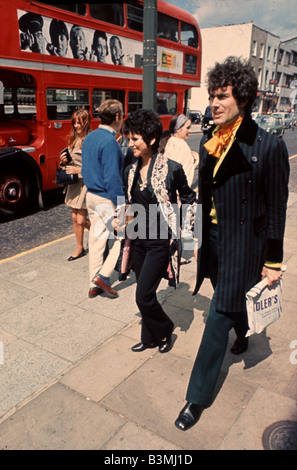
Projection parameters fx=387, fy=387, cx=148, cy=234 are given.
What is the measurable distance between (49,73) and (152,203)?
5.55 metres

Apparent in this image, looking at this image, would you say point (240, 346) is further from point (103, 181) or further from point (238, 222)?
point (103, 181)

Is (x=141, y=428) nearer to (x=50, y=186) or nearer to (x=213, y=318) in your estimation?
(x=213, y=318)

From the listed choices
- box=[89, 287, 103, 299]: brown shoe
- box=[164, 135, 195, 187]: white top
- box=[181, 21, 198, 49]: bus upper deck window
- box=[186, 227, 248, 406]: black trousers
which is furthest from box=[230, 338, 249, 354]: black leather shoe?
box=[181, 21, 198, 49]: bus upper deck window

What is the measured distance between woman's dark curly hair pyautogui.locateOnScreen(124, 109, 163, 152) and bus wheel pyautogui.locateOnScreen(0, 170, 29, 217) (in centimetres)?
501

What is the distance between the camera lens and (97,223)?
13.0 feet

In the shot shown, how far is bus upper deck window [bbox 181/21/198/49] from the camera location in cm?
1083

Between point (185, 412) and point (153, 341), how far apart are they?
79 cm

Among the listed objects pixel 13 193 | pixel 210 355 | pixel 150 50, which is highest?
pixel 150 50

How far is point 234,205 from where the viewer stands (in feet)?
6.98

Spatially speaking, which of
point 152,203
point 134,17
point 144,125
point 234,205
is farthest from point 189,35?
point 234,205

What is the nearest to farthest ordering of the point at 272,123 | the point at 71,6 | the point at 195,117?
the point at 71,6, the point at 272,123, the point at 195,117

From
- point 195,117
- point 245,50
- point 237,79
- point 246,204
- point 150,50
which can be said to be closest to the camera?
point 237,79

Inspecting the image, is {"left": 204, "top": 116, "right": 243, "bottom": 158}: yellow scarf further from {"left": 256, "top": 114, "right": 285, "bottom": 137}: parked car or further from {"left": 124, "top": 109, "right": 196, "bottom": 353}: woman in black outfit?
{"left": 256, "top": 114, "right": 285, "bottom": 137}: parked car
